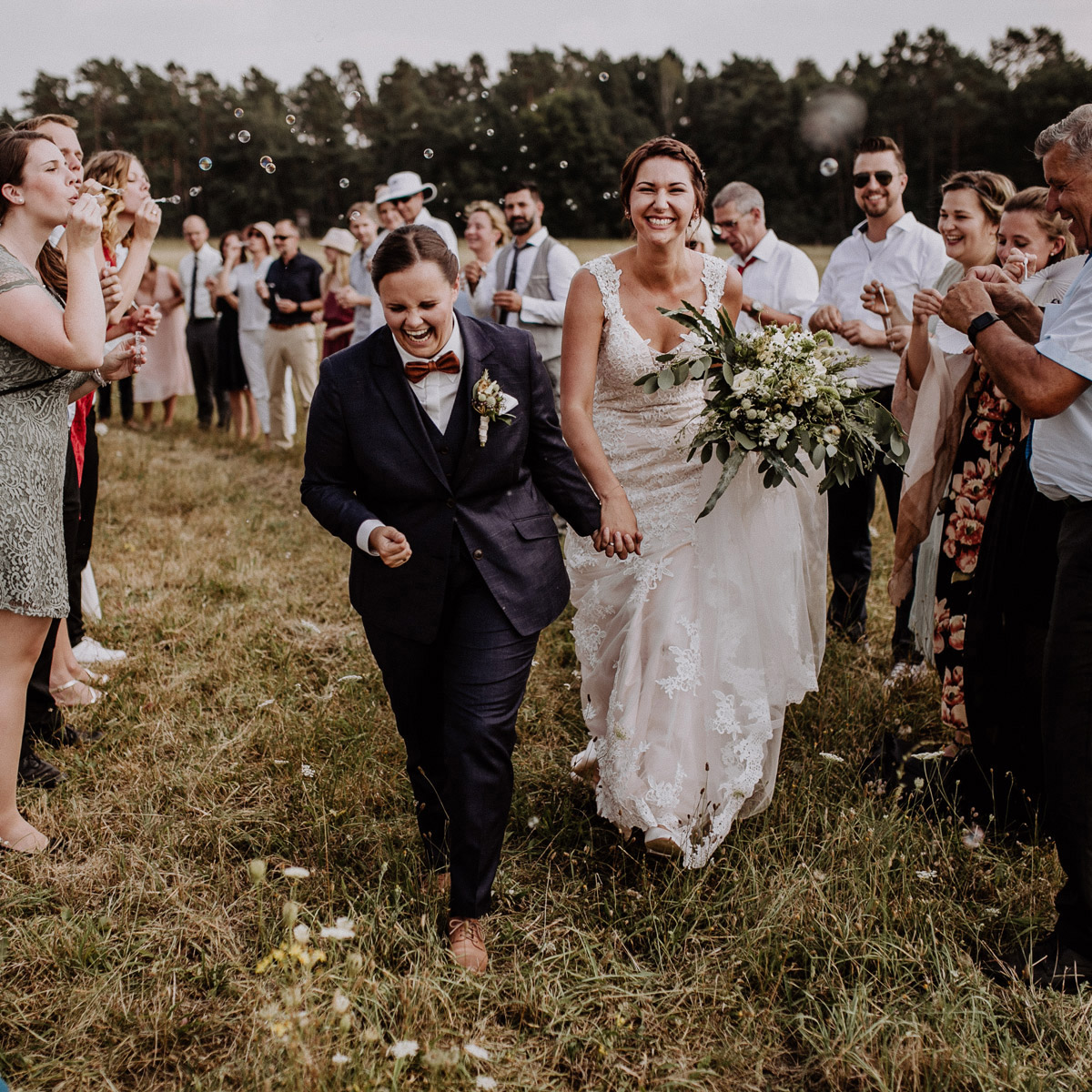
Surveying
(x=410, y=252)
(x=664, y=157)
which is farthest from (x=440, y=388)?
(x=664, y=157)

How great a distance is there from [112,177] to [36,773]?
318 centimetres

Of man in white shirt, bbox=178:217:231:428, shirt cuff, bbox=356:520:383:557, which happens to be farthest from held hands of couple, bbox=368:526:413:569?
man in white shirt, bbox=178:217:231:428

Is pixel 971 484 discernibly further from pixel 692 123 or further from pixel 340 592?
pixel 692 123

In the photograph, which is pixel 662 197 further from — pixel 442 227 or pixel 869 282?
pixel 442 227

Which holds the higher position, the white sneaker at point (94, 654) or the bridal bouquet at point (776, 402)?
the bridal bouquet at point (776, 402)

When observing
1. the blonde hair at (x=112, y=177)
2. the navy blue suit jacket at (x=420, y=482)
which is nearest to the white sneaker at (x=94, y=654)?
the blonde hair at (x=112, y=177)

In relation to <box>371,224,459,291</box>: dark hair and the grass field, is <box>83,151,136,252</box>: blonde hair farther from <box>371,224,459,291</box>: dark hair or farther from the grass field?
<box>371,224,459,291</box>: dark hair

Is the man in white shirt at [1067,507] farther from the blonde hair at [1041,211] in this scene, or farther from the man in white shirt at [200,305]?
the man in white shirt at [200,305]

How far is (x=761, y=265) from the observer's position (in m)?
6.66

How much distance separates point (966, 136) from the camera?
4219 cm

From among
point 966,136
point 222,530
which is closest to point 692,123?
point 966,136

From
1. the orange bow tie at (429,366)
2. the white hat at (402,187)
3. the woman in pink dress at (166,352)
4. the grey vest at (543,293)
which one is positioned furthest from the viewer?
the woman in pink dress at (166,352)

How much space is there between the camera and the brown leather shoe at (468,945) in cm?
304

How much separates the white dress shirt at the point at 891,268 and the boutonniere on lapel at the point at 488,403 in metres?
3.61
